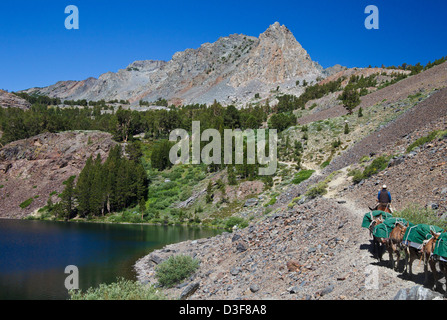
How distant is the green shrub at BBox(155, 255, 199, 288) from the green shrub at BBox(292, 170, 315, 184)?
92.6ft

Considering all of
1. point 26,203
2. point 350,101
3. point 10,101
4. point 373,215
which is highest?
point 10,101

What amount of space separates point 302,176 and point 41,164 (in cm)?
7098

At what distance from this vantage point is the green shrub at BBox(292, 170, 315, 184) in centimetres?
4498

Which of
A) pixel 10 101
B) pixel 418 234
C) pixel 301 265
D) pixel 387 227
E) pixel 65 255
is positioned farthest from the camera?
pixel 10 101

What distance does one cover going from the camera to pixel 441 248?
7.64 meters

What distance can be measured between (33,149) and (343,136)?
80675 mm

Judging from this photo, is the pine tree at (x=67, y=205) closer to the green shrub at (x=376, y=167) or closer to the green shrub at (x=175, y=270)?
the green shrub at (x=175, y=270)

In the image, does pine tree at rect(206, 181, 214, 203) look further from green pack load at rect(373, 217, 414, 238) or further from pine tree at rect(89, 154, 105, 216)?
green pack load at rect(373, 217, 414, 238)

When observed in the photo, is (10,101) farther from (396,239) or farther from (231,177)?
(396,239)

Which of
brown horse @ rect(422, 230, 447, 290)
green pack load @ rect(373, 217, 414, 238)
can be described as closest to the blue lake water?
green pack load @ rect(373, 217, 414, 238)

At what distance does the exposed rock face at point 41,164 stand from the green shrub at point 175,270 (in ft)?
201

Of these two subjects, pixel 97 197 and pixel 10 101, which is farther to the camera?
pixel 10 101

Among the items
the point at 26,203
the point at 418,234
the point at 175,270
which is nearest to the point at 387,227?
the point at 418,234

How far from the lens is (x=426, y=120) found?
33.7 meters
